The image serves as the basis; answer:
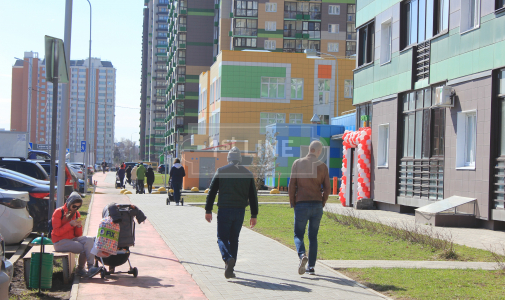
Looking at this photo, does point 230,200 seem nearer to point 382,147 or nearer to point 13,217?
point 13,217

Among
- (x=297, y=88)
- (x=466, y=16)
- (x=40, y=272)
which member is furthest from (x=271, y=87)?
(x=40, y=272)

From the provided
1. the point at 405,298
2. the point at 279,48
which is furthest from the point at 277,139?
the point at 279,48

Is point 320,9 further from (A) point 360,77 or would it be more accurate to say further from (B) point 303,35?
(A) point 360,77

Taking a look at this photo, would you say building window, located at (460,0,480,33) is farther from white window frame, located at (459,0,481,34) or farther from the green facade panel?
the green facade panel

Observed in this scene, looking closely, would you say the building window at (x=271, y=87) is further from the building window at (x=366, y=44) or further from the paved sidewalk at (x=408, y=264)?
the paved sidewalk at (x=408, y=264)

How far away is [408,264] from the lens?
9.02 m

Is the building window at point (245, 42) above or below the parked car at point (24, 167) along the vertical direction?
above

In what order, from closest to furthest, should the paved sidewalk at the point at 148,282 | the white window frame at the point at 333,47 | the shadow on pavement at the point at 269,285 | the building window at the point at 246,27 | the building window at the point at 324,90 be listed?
the paved sidewalk at the point at 148,282 < the shadow on pavement at the point at 269,285 < the building window at the point at 324,90 < the building window at the point at 246,27 < the white window frame at the point at 333,47

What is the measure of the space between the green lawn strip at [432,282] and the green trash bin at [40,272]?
4136 millimetres

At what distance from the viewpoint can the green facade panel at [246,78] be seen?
49.6 m

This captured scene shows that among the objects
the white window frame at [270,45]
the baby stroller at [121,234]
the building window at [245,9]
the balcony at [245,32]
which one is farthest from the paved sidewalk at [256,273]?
the white window frame at [270,45]

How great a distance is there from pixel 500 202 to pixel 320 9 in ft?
206

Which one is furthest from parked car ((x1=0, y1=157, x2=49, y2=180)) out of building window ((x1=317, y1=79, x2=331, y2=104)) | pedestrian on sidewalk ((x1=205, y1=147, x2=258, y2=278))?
building window ((x1=317, y1=79, x2=331, y2=104))

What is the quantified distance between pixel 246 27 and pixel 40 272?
6710 centimetres
